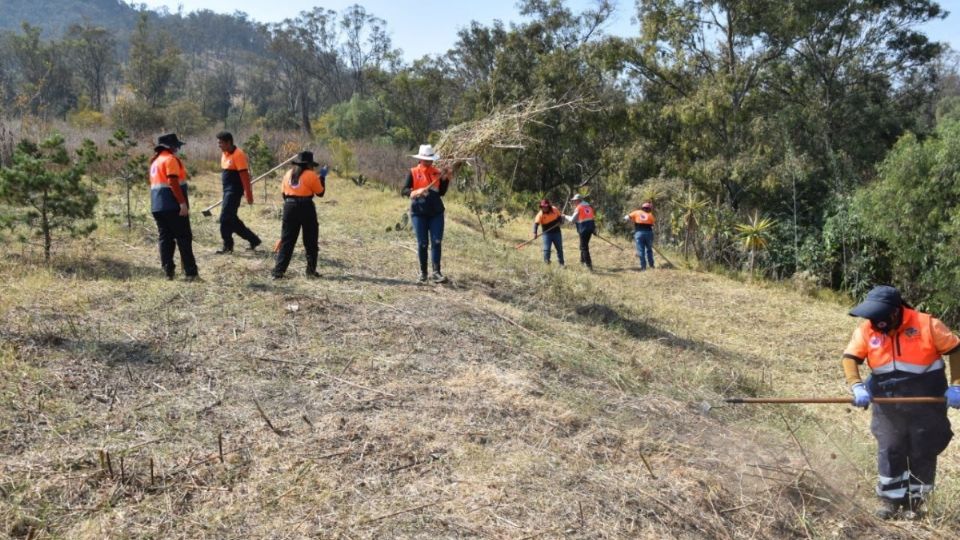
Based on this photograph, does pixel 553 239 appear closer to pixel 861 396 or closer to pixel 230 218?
pixel 230 218

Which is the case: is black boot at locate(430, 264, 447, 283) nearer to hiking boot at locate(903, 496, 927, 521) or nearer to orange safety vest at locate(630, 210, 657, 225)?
hiking boot at locate(903, 496, 927, 521)

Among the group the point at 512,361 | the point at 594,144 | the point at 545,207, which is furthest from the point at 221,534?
the point at 594,144

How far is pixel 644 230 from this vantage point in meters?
13.7

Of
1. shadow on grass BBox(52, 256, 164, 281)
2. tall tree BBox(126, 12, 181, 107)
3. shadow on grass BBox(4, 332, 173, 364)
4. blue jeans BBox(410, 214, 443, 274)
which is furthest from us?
tall tree BBox(126, 12, 181, 107)

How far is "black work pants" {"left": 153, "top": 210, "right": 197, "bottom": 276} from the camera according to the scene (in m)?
6.64

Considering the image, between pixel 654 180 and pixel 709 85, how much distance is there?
9.00ft

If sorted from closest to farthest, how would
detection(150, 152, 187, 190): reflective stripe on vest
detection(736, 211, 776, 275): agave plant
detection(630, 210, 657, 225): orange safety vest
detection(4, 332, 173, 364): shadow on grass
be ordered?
detection(4, 332, 173, 364): shadow on grass
detection(150, 152, 187, 190): reflective stripe on vest
detection(630, 210, 657, 225): orange safety vest
detection(736, 211, 776, 275): agave plant

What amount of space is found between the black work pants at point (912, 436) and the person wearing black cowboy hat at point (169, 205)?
5.79 metres

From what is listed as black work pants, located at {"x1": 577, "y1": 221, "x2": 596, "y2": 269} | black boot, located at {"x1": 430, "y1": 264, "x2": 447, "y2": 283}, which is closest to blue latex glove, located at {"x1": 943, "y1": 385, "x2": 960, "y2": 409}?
black boot, located at {"x1": 430, "y1": 264, "x2": 447, "y2": 283}

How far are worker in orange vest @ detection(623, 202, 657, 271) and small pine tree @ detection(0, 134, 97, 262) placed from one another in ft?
30.2

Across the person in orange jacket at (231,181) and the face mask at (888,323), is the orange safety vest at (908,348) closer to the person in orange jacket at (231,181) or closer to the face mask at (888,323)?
the face mask at (888,323)

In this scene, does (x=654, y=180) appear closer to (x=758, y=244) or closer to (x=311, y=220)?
(x=758, y=244)

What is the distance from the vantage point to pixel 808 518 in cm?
387

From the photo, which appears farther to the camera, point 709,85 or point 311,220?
point 709,85
